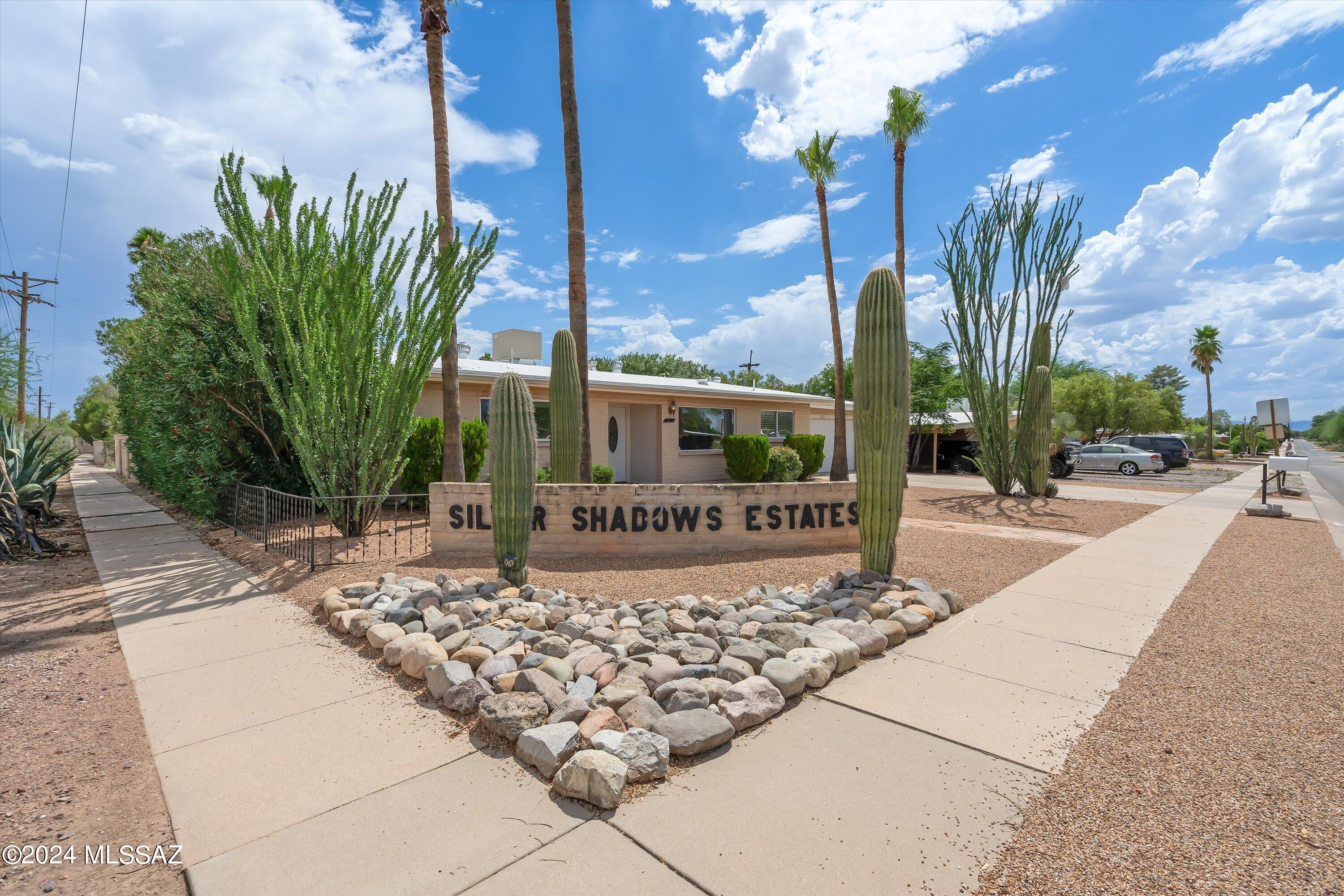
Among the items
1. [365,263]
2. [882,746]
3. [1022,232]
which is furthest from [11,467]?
[1022,232]

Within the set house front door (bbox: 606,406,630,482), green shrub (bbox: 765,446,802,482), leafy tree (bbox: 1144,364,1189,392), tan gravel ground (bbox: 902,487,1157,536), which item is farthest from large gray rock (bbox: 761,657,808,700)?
leafy tree (bbox: 1144,364,1189,392)

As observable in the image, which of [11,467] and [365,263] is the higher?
[365,263]

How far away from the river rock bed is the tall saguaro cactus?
1028cm

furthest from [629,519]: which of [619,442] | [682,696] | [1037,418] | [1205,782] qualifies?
[1037,418]

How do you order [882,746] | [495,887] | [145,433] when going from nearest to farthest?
[495,887] < [882,746] < [145,433]

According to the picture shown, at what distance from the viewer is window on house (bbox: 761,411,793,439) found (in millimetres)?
20203

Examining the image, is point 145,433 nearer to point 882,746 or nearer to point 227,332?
point 227,332

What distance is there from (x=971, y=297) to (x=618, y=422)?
9172 millimetres

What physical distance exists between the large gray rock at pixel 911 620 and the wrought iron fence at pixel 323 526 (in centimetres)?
592

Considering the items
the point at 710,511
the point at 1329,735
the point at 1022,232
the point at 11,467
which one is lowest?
the point at 1329,735

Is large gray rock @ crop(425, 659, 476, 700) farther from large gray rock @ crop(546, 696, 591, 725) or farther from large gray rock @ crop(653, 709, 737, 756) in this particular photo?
large gray rock @ crop(653, 709, 737, 756)

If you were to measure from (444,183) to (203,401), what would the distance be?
5225 millimetres

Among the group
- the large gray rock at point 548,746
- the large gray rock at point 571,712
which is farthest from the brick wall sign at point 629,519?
the large gray rock at point 548,746

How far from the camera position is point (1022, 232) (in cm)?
1393
